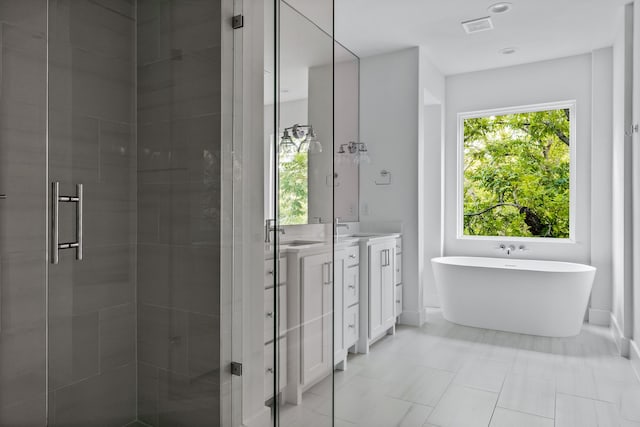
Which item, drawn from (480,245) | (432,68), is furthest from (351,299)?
(432,68)

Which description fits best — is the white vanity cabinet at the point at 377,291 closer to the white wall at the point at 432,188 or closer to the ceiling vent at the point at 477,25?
the white wall at the point at 432,188

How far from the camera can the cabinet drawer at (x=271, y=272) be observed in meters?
1.59

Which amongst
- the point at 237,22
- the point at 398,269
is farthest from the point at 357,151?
the point at 237,22

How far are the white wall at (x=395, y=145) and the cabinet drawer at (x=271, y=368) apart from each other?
262 cm

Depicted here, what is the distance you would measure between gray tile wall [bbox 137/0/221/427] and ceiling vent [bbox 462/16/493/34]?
256 cm

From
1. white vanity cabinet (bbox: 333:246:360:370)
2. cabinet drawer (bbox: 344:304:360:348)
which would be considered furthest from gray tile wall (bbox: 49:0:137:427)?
cabinet drawer (bbox: 344:304:360:348)

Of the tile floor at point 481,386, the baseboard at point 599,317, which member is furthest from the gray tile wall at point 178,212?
the baseboard at point 599,317

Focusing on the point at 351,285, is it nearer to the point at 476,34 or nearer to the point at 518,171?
the point at 476,34

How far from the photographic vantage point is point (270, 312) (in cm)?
159

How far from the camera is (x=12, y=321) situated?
1469mm

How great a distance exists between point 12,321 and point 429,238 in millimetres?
4049

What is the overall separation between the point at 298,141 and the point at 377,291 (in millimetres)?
1988

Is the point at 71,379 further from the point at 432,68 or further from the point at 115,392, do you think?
the point at 432,68

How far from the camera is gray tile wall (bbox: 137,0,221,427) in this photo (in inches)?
65.5
